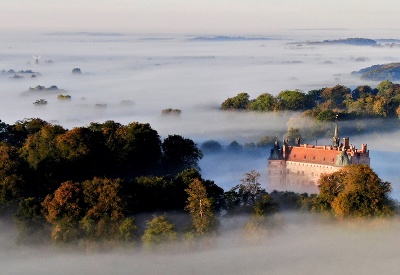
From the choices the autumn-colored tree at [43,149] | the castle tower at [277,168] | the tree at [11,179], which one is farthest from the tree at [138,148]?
the castle tower at [277,168]

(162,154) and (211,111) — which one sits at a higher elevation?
(162,154)

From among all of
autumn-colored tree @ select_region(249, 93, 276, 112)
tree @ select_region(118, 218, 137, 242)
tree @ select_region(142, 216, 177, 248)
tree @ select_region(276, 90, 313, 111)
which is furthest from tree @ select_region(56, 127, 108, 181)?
autumn-colored tree @ select_region(249, 93, 276, 112)

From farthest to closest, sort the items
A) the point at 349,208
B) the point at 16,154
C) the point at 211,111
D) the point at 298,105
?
the point at 211,111, the point at 298,105, the point at 16,154, the point at 349,208

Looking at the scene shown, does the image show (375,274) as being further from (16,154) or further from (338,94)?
(338,94)

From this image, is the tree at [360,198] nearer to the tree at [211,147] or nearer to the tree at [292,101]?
the tree at [211,147]

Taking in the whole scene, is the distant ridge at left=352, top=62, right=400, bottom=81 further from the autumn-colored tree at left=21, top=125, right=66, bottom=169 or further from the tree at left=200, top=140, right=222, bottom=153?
the autumn-colored tree at left=21, top=125, right=66, bottom=169

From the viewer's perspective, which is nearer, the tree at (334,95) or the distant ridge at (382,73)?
the tree at (334,95)

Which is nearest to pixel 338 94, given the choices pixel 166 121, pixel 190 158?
pixel 166 121
